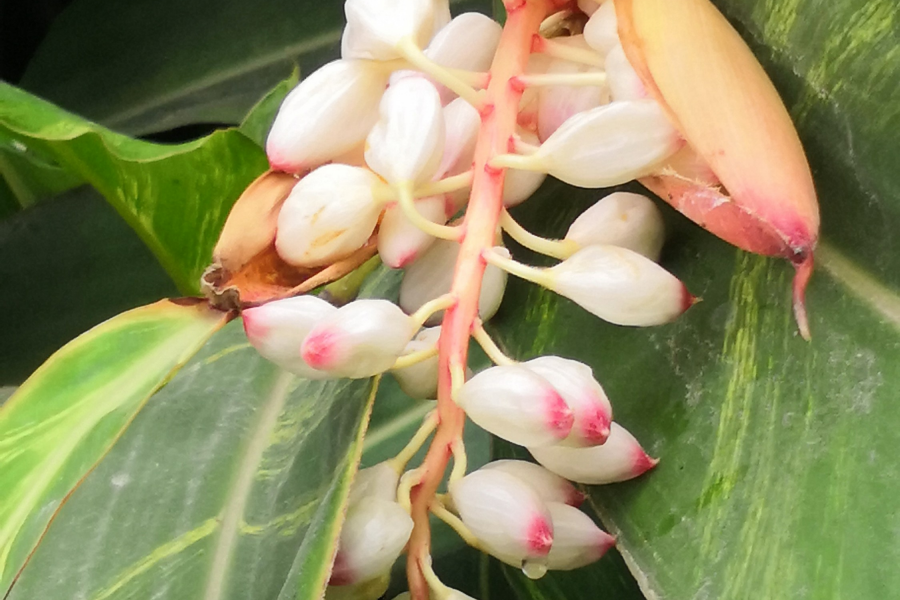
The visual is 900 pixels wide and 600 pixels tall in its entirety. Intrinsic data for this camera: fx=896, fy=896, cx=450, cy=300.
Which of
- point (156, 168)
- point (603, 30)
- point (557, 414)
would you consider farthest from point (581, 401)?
point (156, 168)

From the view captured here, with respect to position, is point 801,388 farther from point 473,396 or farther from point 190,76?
point 190,76

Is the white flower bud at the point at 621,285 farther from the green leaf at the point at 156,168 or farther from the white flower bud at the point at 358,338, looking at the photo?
the green leaf at the point at 156,168

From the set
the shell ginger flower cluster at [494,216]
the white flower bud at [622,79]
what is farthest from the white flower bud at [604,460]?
the white flower bud at [622,79]

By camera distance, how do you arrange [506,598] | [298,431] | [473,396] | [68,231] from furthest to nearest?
[68,231], [506,598], [298,431], [473,396]

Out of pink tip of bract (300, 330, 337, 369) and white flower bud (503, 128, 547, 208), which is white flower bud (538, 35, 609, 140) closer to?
white flower bud (503, 128, 547, 208)

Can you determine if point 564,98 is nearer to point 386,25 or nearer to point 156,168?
point 386,25

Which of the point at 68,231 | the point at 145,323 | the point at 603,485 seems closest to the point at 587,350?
the point at 603,485
